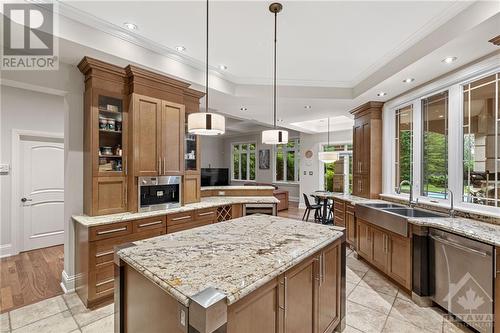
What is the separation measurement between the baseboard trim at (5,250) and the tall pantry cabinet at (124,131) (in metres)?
2.39

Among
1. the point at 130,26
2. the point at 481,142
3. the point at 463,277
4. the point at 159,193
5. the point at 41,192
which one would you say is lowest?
the point at 463,277

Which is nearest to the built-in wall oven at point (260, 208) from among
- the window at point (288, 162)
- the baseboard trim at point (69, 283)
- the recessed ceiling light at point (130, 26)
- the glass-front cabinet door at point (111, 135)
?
the glass-front cabinet door at point (111, 135)

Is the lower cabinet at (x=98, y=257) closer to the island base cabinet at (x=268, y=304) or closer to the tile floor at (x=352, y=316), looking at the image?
the tile floor at (x=352, y=316)

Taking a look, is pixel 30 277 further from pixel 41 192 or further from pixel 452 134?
pixel 452 134

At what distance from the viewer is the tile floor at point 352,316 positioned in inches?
87.4

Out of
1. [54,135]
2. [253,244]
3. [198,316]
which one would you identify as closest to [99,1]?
[253,244]

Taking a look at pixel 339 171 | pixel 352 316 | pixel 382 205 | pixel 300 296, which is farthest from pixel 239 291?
pixel 339 171

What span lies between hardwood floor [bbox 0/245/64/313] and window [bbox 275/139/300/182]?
7.94 meters

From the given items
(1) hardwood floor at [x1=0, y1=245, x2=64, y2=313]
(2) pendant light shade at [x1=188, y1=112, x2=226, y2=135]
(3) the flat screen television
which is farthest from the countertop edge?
→ (3) the flat screen television

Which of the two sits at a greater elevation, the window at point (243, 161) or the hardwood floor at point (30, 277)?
the window at point (243, 161)

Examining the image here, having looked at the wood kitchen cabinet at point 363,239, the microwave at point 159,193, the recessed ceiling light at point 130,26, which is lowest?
the wood kitchen cabinet at point 363,239

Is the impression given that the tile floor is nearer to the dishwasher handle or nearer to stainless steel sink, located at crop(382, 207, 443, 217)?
the dishwasher handle

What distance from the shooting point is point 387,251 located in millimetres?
3105

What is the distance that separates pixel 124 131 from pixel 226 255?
92.1 inches
